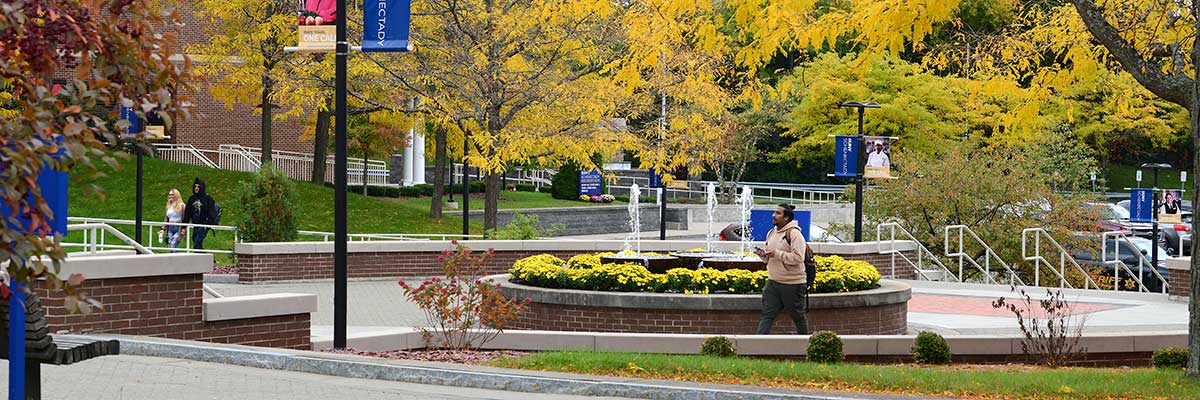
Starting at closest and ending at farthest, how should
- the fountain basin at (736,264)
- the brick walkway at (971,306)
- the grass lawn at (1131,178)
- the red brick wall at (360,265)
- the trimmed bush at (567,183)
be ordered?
the fountain basin at (736,264) < the brick walkway at (971,306) < the red brick wall at (360,265) < the trimmed bush at (567,183) < the grass lawn at (1131,178)

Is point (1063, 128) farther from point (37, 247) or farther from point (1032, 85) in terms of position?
point (37, 247)

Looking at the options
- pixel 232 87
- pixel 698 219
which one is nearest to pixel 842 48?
pixel 698 219

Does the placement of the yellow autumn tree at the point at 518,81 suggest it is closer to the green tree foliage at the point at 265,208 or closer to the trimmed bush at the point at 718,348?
the green tree foliage at the point at 265,208

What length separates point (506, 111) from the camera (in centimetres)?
3334

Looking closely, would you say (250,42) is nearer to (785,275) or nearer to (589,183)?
(589,183)

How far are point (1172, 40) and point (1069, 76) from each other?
3.48 feet

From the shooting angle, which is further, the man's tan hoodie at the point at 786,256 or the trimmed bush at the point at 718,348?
the man's tan hoodie at the point at 786,256

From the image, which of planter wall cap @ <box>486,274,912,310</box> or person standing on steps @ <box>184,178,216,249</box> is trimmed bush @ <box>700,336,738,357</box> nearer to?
planter wall cap @ <box>486,274,912,310</box>

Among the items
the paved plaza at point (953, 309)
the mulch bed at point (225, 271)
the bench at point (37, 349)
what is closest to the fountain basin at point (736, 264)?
the paved plaza at point (953, 309)

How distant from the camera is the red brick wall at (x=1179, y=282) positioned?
24.6 metres

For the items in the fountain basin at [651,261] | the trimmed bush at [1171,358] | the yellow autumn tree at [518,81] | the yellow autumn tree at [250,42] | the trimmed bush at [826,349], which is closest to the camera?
the trimmed bush at [1171,358]

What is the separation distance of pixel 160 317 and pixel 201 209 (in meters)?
15.6

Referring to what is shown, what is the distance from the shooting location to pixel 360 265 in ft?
88.6

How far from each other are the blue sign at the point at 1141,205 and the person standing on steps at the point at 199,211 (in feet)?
67.4
